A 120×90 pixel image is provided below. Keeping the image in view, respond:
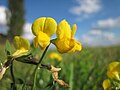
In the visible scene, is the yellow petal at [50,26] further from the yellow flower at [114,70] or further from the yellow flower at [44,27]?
the yellow flower at [114,70]

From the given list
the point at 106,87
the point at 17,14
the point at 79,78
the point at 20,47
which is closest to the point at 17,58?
the point at 20,47

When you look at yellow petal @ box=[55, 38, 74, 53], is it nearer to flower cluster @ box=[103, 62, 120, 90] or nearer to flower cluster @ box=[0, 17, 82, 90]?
flower cluster @ box=[0, 17, 82, 90]

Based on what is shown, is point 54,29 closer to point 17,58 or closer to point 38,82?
point 17,58

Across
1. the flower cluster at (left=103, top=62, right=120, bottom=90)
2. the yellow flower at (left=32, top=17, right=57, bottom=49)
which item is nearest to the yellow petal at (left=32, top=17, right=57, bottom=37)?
the yellow flower at (left=32, top=17, right=57, bottom=49)

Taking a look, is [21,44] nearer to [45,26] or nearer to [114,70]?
[45,26]

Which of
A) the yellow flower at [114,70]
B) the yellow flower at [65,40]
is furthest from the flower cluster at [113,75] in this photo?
the yellow flower at [65,40]

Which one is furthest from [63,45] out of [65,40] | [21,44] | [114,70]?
[114,70]
